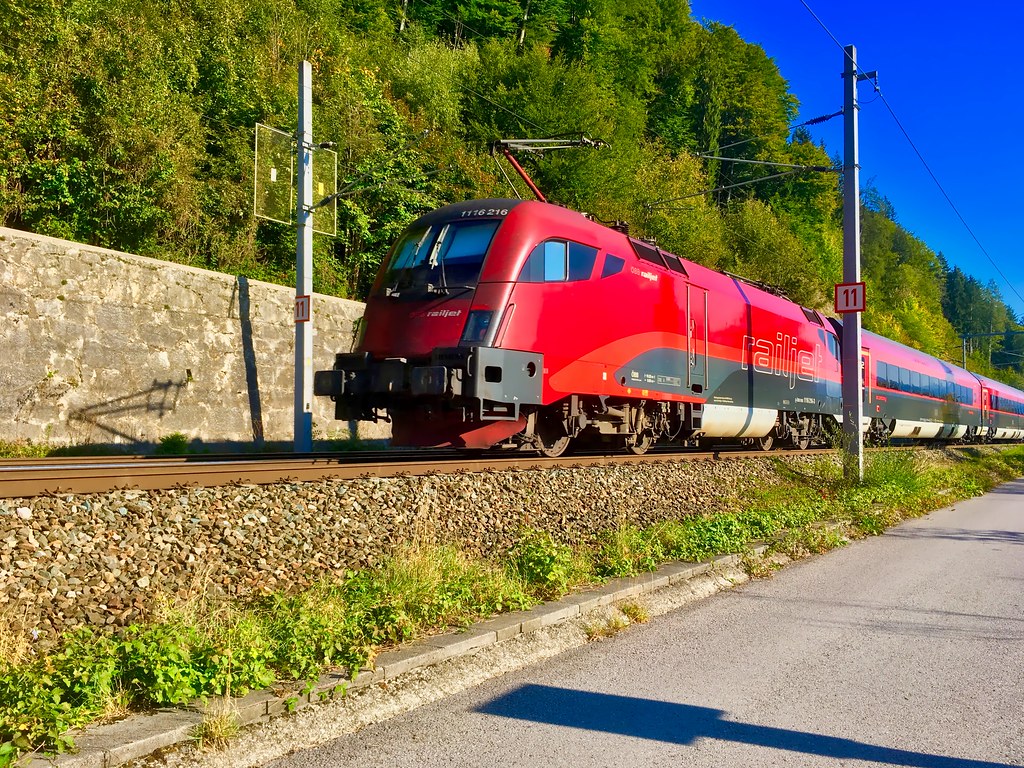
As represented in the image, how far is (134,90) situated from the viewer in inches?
790

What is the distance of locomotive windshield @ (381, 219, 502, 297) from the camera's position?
10.3 m

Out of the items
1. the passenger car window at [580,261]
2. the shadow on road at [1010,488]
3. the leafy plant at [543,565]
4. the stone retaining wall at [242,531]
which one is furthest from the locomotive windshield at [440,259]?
the shadow on road at [1010,488]

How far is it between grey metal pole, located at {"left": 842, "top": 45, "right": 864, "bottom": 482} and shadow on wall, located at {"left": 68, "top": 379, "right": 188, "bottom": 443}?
1157 centimetres

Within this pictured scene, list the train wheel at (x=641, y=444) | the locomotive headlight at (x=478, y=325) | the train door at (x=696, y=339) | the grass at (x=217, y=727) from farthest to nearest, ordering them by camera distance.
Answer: the train door at (x=696, y=339), the train wheel at (x=641, y=444), the locomotive headlight at (x=478, y=325), the grass at (x=217, y=727)

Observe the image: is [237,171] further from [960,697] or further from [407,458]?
[960,697]

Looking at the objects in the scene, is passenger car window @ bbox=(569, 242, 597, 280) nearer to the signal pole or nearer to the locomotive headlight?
the locomotive headlight

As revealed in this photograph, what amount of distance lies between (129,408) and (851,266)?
40.1 ft

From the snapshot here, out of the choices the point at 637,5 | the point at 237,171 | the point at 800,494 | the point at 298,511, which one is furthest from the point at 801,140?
the point at 298,511

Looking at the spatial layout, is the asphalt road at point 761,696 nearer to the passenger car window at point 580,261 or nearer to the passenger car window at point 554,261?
the passenger car window at point 554,261

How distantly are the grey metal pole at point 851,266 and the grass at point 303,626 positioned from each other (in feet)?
15.2

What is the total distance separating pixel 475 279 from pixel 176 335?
7531 mm

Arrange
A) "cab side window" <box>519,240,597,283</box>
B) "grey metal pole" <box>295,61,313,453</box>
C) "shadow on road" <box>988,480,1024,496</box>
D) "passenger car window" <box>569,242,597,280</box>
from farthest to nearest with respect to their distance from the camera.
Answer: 1. "shadow on road" <box>988,480,1024,496</box>
2. "grey metal pole" <box>295,61,313,453</box>
3. "passenger car window" <box>569,242,597,280</box>
4. "cab side window" <box>519,240,597,283</box>

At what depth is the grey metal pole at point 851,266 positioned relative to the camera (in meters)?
13.0

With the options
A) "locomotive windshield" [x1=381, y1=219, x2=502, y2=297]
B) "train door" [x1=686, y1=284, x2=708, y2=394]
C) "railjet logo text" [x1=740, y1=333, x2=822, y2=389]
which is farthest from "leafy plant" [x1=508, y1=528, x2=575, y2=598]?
"railjet logo text" [x1=740, y1=333, x2=822, y2=389]
